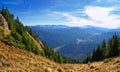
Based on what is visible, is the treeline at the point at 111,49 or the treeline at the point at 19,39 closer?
the treeline at the point at 19,39

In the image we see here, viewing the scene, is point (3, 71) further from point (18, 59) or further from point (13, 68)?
point (18, 59)

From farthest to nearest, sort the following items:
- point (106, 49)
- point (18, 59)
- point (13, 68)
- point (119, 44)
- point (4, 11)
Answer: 1. point (4, 11)
2. point (106, 49)
3. point (119, 44)
4. point (18, 59)
5. point (13, 68)

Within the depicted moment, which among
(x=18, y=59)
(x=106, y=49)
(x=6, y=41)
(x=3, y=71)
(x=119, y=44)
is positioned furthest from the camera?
(x=106, y=49)

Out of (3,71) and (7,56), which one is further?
(7,56)

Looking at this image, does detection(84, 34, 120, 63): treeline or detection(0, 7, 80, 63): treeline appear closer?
detection(0, 7, 80, 63): treeline

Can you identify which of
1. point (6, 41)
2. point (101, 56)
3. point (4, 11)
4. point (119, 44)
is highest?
point (4, 11)

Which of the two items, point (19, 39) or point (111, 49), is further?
point (111, 49)

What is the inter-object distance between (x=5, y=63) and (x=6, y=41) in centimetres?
1430

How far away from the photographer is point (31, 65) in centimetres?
3466

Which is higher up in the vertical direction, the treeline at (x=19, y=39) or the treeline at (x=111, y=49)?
the treeline at (x=19, y=39)

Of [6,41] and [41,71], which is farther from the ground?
[6,41]

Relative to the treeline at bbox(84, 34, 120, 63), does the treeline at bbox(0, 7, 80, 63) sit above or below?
above

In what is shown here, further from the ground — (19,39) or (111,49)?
(19,39)

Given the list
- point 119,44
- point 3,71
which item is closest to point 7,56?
point 3,71
